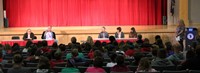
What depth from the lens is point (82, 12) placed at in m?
25.3

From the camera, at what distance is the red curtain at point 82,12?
80.5ft

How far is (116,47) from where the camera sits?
12.3m

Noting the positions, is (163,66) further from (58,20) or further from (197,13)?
(58,20)

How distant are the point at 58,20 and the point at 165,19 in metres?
5.92

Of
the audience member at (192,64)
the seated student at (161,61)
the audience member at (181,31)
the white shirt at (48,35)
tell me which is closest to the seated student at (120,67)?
the seated student at (161,61)

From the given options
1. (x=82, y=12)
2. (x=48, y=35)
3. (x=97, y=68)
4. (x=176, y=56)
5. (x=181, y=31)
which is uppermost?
(x=82, y=12)

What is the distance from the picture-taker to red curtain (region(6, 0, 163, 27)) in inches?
966

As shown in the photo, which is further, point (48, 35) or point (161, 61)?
point (48, 35)

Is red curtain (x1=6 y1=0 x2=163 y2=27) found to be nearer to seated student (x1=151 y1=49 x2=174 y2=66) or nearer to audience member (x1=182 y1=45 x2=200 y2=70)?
seated student (x1=151 y1=49 x2=174 y2=66)

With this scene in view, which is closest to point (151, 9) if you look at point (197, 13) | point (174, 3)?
point (174, 3)

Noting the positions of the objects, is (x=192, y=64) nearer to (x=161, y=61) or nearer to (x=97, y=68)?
(x=161, y=61)

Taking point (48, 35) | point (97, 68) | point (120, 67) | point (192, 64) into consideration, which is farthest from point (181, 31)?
point (97, 68)

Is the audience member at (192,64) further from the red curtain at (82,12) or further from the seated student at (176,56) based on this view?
the red curtain at (82,12)

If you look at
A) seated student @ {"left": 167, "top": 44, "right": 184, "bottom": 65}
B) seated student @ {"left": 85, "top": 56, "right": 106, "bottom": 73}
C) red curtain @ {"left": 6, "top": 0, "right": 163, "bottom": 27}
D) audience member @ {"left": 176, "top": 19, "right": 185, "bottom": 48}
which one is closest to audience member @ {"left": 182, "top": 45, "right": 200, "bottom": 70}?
seated student @ {"left": 167, "top": 44, "right": 184, "bottom": 65}
